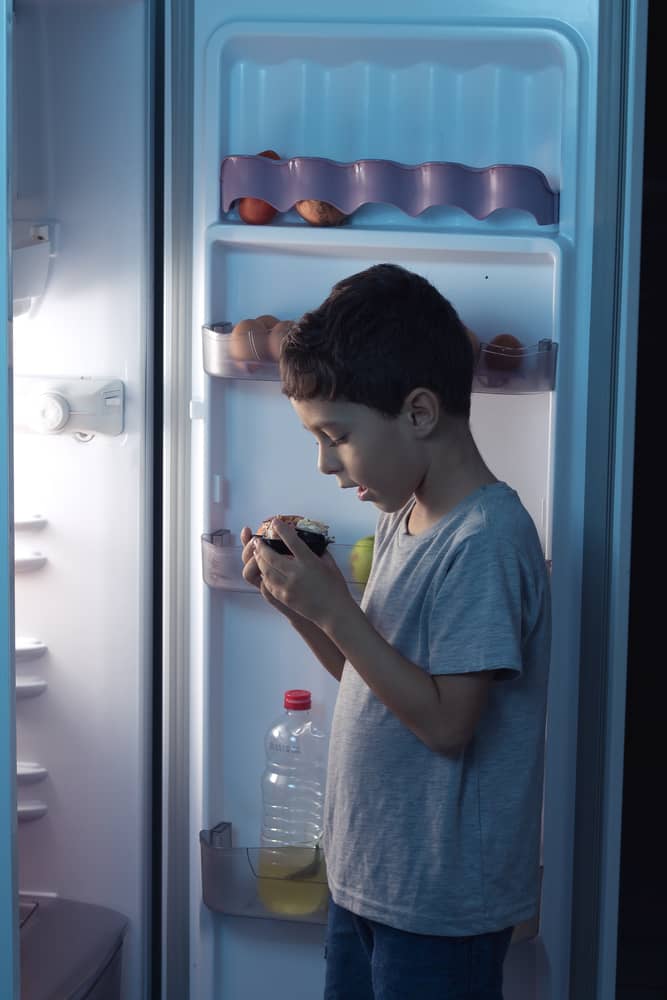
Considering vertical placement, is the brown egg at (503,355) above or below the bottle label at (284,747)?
above

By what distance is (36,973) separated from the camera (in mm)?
1596

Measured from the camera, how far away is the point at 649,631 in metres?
2.63

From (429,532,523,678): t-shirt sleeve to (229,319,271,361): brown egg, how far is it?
531 millimetres

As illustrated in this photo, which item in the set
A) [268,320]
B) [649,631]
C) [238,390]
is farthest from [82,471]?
[649,631]

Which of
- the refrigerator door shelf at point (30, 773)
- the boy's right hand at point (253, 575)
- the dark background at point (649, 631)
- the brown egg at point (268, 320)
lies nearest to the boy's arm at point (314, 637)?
the boy's right hand at point (253, 575)

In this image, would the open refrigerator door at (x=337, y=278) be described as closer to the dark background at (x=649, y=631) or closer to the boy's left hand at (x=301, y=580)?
the boy's left hand at (x=301, y=580)

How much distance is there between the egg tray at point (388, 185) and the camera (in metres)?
1.59

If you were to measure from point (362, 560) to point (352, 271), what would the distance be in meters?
0.41

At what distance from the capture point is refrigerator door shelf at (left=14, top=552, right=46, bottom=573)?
1.76 meters

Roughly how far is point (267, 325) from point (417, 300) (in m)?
0.40

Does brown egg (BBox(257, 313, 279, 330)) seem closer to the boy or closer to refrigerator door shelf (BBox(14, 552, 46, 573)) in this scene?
the boy

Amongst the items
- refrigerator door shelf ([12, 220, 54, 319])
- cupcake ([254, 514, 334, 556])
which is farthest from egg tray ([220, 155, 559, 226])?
cupcake ([254, 514, 334, 556])

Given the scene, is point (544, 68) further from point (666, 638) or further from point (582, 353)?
point (666, 638)

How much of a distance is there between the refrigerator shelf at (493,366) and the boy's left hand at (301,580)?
0.37 meters
